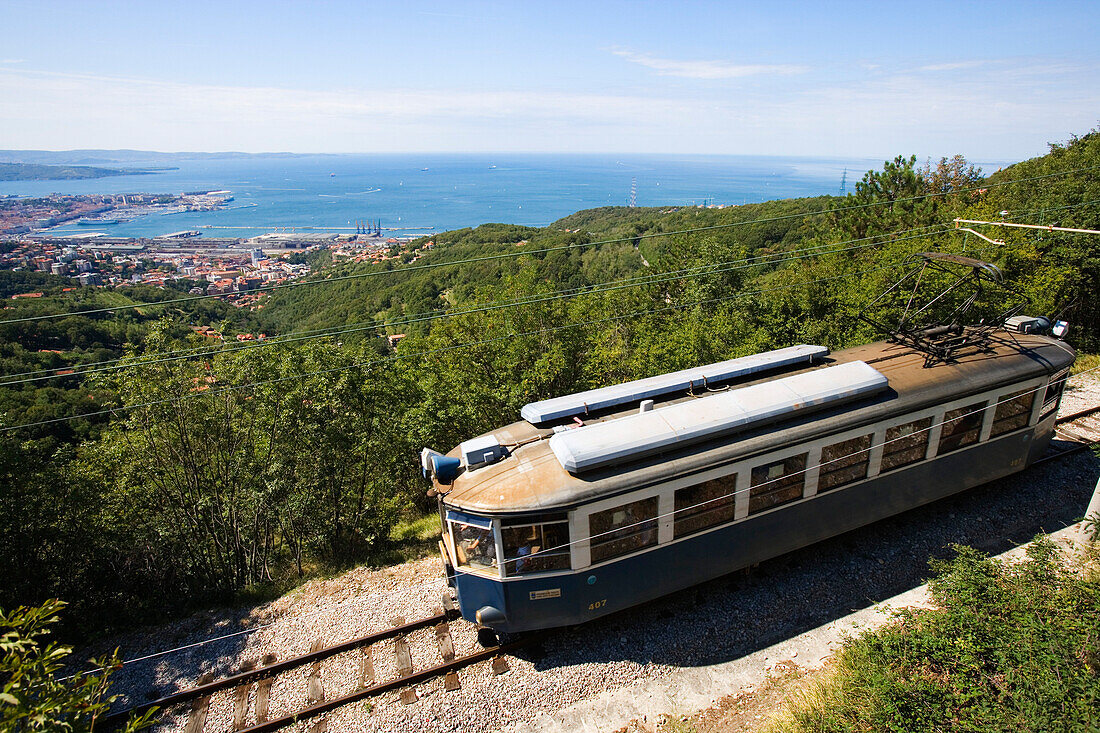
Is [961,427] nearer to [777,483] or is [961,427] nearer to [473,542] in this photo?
[777,483]

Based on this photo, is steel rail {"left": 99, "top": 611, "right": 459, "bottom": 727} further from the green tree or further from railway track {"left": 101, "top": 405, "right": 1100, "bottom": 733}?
the green tree

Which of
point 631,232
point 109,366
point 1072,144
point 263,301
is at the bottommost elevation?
point 263,301

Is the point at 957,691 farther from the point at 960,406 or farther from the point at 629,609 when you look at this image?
the point at 960,406

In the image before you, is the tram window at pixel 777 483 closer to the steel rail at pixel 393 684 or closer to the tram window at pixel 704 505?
the tram window at pixel 704 505

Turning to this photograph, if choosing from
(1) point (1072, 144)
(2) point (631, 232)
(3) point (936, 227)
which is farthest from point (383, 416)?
(2) point (631, 232)

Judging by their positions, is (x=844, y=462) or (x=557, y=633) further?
(x=844, y=462)

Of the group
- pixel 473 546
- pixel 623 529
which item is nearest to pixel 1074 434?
pixel 623 529
